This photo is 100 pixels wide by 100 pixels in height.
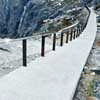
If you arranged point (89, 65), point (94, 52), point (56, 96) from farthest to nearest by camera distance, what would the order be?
point (94, 52), point (89, 65), point (56, 96)

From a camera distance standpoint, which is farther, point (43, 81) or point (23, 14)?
point (23, 14)

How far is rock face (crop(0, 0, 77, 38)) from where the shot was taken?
86438mm

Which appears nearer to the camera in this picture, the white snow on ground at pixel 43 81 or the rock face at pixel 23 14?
the white snow on ground at pixel 43 81

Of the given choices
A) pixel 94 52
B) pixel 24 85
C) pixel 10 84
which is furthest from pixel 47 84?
pixel 94 52

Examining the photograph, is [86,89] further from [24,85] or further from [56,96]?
[24,85]

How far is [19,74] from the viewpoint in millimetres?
6137

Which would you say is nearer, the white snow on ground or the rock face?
the white snow on ground

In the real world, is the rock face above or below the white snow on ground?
below

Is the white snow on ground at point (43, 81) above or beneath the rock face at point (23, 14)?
above

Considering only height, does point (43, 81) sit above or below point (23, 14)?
above

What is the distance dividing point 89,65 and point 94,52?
2.41m

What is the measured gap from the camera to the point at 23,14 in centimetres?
10175

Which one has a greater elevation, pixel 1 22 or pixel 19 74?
pixel 19 74

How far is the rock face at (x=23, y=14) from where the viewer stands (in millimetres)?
86438
